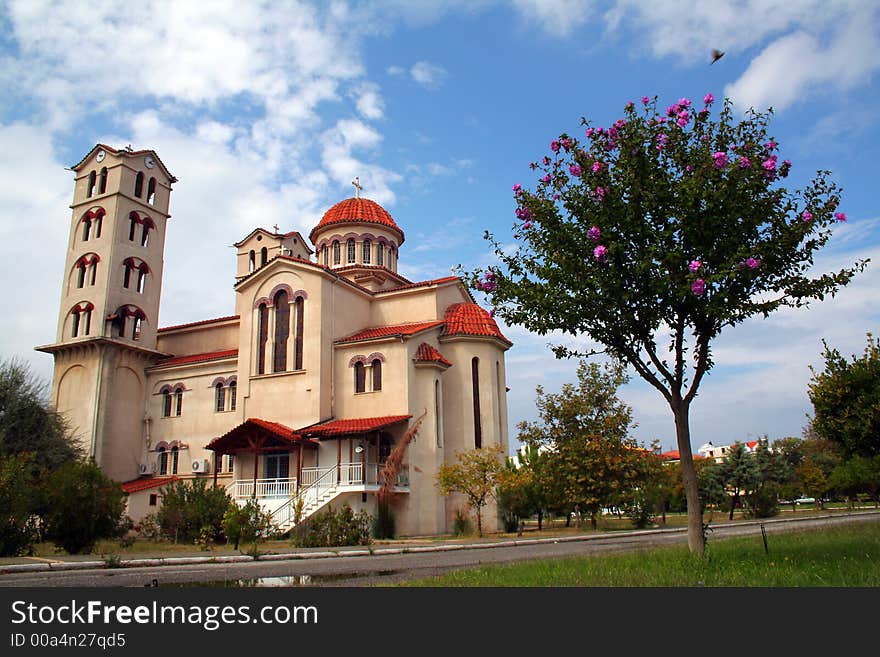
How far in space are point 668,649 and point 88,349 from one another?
3641 centimetres

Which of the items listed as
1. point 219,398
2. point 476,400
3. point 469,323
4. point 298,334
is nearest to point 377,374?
point 298,334

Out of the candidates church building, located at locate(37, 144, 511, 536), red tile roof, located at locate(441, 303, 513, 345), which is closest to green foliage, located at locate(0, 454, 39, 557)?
church building, located at locate(37, 144, 511, 536)

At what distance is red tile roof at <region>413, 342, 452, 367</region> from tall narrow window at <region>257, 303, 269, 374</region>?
807cm

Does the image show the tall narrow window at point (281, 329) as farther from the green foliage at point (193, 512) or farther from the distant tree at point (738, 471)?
the distant tree at point (738, 471)

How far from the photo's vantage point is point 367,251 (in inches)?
1527

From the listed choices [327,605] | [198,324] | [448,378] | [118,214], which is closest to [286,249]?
[198,324]

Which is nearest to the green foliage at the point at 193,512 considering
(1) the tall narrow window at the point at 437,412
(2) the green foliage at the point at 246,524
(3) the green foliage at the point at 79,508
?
(2) the green foliage at the point at 246,524

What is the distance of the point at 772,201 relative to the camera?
11125 millimetres

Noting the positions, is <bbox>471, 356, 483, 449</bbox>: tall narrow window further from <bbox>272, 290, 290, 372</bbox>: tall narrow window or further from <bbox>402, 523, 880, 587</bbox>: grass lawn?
<bbox>402, 523, 880, 587</bbox>: grass lawn

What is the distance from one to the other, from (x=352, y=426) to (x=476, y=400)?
6724mm

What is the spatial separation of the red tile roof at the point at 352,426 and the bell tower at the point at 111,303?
12397 mm

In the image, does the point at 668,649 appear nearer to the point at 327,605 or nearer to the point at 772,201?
the point at 327,605

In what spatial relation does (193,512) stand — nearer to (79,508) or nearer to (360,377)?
(79,508)

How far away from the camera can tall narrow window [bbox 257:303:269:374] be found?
107 ft
